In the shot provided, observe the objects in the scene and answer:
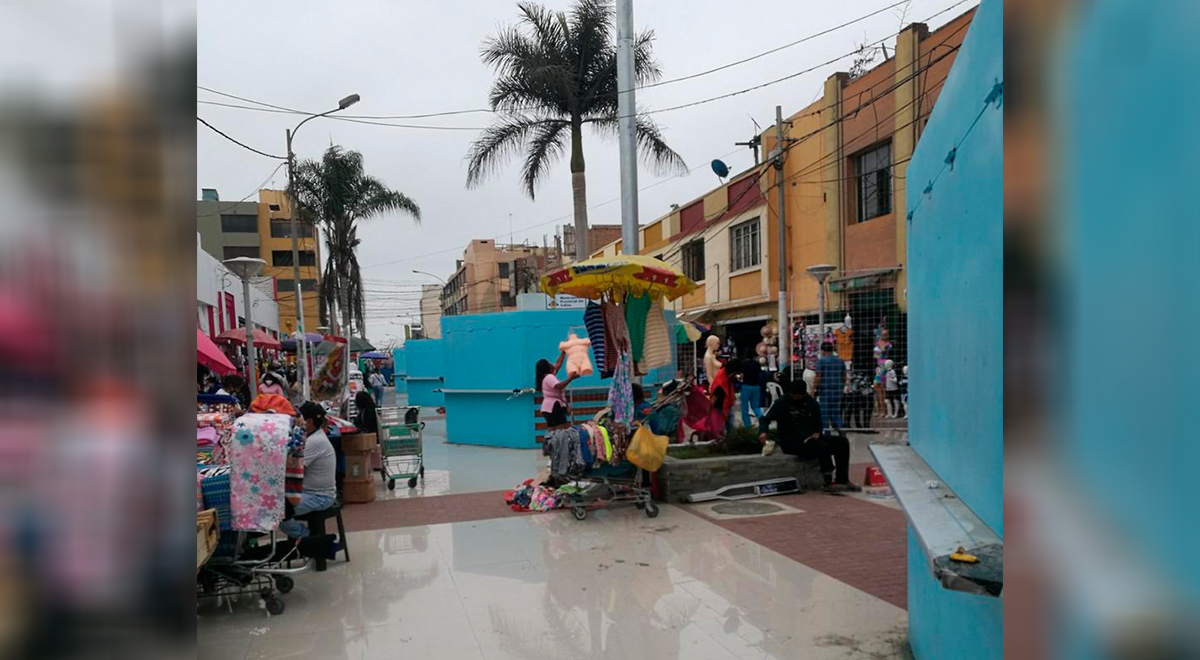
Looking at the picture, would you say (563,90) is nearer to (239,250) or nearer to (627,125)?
(627,125)


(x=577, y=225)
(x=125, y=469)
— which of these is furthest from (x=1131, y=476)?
(x=577, y=225)

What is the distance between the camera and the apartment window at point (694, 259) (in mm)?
22984

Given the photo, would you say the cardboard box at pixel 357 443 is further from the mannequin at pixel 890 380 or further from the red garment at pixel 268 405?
the mannequin at pixel 890 380

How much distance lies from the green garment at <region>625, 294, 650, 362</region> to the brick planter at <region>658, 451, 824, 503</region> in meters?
1.39

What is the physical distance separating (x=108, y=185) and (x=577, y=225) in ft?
50.1

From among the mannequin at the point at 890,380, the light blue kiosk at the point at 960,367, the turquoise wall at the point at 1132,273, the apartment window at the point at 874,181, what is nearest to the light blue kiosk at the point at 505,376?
the mannequin at the point at 890,380

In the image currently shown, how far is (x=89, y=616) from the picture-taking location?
2.49 ft

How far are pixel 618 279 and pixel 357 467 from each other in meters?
4.08

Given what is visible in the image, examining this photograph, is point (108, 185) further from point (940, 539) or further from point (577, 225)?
point (577, 225)

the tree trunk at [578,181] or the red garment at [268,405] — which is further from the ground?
the tree trunk at [578,181]

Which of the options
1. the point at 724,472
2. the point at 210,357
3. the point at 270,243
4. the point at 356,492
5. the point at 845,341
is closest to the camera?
the point at 210,357

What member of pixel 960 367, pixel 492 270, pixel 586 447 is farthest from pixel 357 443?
pixel 492 270

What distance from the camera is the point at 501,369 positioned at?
13.6m

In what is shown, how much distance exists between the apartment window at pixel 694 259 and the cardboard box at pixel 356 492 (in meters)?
15.6
